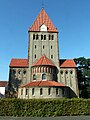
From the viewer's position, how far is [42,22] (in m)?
58.8

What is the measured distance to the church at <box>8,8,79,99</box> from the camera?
43750 millimetres

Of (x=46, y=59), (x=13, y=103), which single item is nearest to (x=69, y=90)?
(x=46, y=59)

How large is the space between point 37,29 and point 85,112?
36.0m

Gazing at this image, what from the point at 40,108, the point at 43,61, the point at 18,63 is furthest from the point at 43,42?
the point at 40,108

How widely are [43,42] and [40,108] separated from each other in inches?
1230

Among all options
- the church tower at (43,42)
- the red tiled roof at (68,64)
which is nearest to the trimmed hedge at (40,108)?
the church tower at (43,42)

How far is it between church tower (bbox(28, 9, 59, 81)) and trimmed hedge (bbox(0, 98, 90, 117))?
23312mm

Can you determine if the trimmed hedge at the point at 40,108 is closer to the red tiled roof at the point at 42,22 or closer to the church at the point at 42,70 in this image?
the church at the point at 42,70

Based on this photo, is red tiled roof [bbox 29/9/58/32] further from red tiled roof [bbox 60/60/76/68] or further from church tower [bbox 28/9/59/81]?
red tiled roof [bbox 60/60/76/68]

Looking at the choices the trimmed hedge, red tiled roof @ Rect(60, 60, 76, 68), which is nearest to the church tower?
red tiled roof @ Rect(60, 60, 76, 68)

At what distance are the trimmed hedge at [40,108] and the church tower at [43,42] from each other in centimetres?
2331

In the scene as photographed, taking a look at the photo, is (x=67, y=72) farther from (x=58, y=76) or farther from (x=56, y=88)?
(x=56, y=88)

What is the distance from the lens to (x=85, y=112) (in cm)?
2806

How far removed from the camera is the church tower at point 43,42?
175 ft
